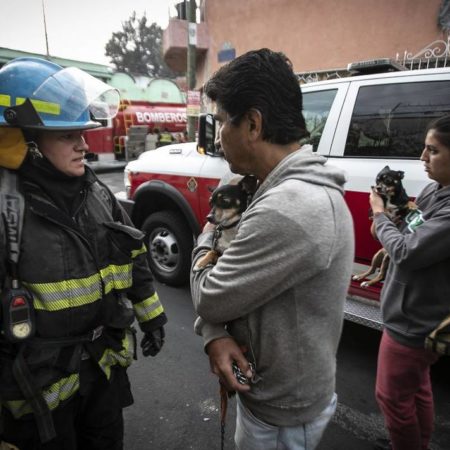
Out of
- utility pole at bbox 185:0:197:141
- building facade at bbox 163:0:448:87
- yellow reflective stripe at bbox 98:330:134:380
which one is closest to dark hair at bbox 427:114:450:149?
yellow reflective stripe at bbox 98:330:134:380

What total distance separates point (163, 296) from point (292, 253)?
3451mm

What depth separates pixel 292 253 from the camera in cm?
91

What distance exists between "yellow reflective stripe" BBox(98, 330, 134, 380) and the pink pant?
1213mm

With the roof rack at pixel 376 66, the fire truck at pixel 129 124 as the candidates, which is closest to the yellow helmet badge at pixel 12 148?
the roof rack at pixel 376 66

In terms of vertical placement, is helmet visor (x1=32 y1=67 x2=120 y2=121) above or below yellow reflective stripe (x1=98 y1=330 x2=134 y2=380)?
above

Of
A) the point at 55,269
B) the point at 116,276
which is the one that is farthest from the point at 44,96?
the point at 116,276

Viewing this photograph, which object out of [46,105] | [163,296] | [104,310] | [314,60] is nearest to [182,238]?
[163,296]

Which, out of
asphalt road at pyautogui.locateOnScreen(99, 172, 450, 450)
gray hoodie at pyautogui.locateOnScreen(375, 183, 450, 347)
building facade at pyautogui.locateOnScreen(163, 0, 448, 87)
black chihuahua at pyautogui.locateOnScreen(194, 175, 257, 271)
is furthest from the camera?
building facade at pyautogui.locateOnScreen(163, 0, 448, 87)

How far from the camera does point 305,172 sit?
3.28 ft

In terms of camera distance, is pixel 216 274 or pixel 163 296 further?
pixel 163 296

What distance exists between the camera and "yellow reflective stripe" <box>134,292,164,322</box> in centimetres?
181

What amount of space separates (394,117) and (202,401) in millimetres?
2497

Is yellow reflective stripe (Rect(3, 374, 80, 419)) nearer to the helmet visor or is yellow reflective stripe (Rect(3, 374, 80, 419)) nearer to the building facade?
the helmet visor

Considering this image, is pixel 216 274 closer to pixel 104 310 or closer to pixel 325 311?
pixel 325 311
